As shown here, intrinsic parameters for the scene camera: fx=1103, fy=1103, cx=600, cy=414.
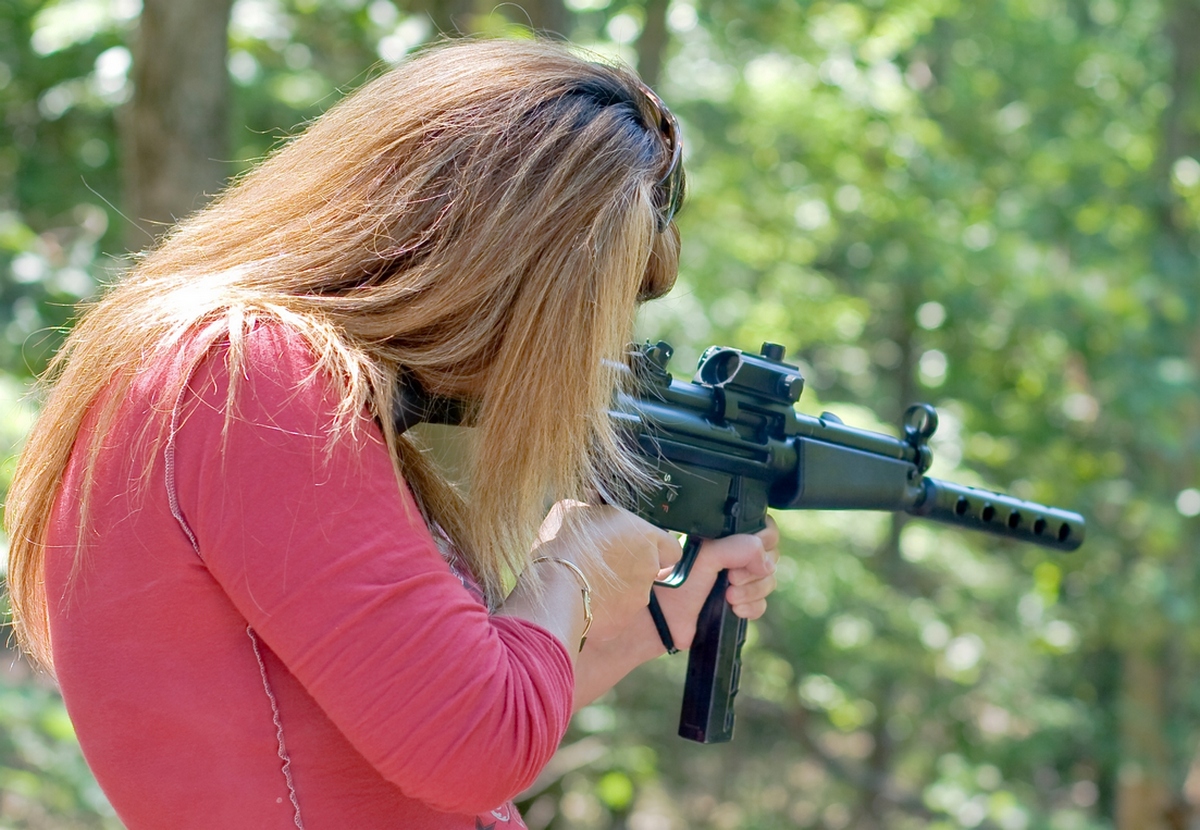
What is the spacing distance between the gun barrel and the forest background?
2376 mm

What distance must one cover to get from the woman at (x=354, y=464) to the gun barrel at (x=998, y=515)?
115 cm

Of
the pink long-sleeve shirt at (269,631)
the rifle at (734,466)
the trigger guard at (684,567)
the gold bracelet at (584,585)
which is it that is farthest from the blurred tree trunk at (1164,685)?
the pink long-sleeve shirt at (269,631)

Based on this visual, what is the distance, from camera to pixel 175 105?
3410 mm

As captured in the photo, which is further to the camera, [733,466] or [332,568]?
[733,466]

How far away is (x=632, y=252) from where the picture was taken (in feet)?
4.33

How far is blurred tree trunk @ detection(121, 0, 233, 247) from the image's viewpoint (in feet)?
11.1

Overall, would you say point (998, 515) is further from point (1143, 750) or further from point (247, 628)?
point (1143, 750)

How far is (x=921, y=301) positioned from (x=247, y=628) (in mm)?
6719

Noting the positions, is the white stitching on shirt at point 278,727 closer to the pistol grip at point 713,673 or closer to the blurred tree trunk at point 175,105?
the pistol grip at point 713,673

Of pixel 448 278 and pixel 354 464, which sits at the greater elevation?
pixel 448 278

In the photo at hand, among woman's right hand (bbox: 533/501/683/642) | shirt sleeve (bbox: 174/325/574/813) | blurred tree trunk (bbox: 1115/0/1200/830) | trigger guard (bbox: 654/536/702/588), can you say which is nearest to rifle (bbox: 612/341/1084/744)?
trigger guard (bbox: 654/536/702/588)

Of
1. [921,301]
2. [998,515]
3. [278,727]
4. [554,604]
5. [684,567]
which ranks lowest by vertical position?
[278,727]

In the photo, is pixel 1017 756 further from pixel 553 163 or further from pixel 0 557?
pixel 553 163

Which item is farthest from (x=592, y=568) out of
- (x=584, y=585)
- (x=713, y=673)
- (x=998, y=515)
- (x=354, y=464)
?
(x=998, y=515)
